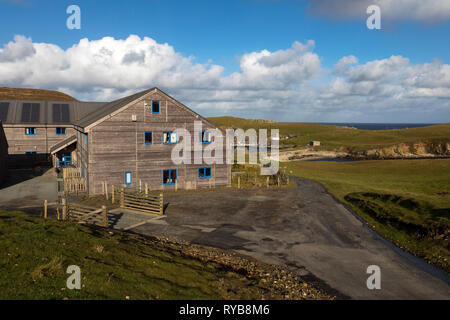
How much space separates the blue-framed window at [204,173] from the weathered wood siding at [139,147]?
460 millimetres

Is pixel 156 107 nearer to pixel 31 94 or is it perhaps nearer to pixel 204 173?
pixel 204 173

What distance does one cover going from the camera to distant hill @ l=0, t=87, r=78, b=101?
510 feet

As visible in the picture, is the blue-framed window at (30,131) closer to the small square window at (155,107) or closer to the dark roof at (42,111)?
the dark roof at (42,111)

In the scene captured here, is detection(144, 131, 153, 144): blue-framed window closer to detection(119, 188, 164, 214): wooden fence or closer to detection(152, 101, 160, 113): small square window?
detection(152, 101, 160, 113): small square window

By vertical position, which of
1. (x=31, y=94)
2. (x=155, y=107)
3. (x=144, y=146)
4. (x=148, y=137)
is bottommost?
(x=144, y=146)

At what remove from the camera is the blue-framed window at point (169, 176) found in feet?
117

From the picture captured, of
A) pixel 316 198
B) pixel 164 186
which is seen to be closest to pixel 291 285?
pixel 316 198

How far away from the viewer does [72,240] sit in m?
14.1

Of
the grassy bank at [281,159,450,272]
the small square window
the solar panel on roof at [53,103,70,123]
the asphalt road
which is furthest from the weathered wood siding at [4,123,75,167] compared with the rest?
the grassy bank at [281,159,450,272]

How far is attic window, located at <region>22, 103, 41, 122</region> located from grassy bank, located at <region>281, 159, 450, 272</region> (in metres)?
45.9

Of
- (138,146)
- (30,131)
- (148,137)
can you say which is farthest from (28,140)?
(148,137)

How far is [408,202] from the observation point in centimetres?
2783

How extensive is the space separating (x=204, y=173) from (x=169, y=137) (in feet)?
20.5

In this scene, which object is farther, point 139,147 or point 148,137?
point 148,137
